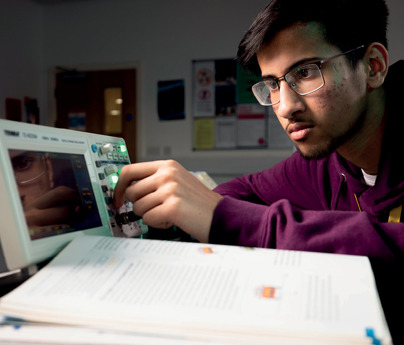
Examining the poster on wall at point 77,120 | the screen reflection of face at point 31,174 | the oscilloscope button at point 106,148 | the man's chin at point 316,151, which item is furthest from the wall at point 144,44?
the screen reflection of face at point 31,174

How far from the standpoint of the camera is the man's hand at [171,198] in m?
0.62

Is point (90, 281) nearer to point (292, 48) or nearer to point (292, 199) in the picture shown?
point (292, 48)

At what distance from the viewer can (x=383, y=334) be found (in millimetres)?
357

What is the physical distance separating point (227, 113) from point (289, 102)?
3.15m

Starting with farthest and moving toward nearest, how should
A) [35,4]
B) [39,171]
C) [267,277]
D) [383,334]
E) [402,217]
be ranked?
[35,4], [402,217], [39,171], [267,277], [383,334]

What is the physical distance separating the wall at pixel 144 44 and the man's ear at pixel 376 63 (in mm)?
2878

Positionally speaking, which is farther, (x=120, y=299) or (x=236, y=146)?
(x=236, y=146)

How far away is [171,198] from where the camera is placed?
62cm

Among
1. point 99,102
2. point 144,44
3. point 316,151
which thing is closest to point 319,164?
point 316,151

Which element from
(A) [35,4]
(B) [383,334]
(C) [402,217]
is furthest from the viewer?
(A) [35,4]

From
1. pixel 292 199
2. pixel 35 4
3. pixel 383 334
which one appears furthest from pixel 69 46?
pixel 383 334

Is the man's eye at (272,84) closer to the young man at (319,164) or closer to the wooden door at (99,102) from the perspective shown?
the young man at (319,164)

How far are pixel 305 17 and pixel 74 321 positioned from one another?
2.58 feet

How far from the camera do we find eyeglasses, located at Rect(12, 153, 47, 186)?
534 mm
